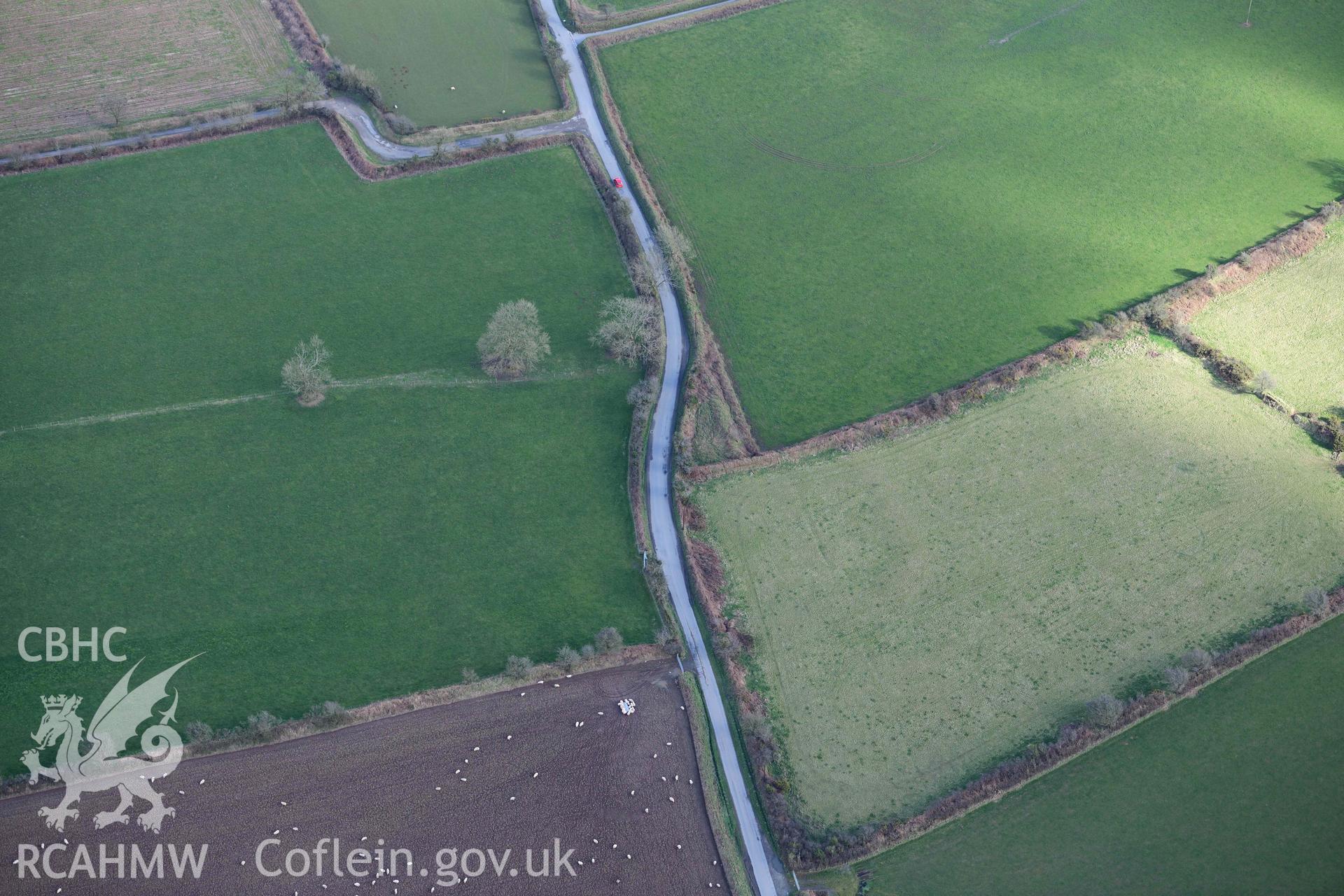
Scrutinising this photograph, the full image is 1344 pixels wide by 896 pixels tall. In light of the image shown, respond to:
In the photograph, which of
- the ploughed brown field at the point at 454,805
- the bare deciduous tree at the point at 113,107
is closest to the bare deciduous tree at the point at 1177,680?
the ploughed brown field at the point at 454,805

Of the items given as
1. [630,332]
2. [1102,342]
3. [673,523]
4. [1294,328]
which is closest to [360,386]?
[630,332]

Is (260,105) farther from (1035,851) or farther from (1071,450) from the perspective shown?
(1035,851)

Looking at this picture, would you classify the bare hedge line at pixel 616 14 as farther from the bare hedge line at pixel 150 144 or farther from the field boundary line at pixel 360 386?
the field boundary line at pixel 360 386

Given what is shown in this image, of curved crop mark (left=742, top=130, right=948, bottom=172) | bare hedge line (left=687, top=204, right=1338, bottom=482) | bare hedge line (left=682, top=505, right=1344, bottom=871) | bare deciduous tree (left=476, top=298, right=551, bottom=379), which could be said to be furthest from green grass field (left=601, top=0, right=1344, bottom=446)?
bare hedge line (left=682, top=505, right=1344, bottom=871)

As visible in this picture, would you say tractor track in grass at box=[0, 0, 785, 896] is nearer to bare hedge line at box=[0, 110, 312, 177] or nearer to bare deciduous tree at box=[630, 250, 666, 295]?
bare deciduous tree at box=[630, 250, 666, 295]

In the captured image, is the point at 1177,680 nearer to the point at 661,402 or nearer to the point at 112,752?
the point at 661,402
